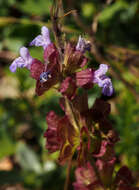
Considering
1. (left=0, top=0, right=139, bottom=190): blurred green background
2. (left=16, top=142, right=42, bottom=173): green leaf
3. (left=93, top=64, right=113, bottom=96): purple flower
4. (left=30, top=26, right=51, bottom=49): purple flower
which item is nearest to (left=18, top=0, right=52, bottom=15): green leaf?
(left=0, top=0, right=139, bottom=190): blurred green background

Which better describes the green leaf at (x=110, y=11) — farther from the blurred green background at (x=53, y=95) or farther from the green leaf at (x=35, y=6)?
the green leaf at (x=35, y=6)

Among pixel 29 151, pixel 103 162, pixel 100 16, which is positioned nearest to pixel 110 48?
pixel 100 16

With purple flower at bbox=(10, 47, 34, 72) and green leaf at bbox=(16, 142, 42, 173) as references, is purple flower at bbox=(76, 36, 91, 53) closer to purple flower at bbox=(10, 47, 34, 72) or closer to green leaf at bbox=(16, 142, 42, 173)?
purple flower at bbox=(10, 47, 34, 72)

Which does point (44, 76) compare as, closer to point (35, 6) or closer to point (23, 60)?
point (23, 60)

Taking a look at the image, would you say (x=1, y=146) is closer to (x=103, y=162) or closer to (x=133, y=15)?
(x=103, y=162)

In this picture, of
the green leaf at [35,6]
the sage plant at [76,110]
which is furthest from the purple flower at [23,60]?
the green leaf at [35,6]
